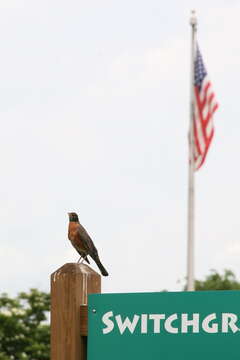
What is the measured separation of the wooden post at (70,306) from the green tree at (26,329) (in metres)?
19.4

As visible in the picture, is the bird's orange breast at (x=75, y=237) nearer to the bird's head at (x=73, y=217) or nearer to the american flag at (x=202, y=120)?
the bird's head at (x=73, y=217)

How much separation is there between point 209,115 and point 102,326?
16.7 metres

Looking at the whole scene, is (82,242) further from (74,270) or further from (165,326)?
(165,326)

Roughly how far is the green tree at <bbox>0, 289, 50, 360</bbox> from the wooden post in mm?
19371

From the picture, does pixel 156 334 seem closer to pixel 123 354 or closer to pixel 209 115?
pixel 123 354

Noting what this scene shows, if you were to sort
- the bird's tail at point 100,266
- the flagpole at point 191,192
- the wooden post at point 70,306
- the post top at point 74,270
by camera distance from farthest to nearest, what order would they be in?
1. the flagpole at point 191,192
2. the bird's tail at point 100,266
3. the post top at point 74,270
4. the wooden post at point 70,306

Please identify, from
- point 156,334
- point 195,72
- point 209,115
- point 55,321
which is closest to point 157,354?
point 156,334

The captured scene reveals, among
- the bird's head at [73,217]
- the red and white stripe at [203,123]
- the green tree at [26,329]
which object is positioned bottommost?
the bird's head at [73,217]

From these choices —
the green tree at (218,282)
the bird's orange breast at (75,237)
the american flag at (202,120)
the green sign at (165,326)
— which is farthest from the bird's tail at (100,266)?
the green tree at (218,282)

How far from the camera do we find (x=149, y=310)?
489 cm

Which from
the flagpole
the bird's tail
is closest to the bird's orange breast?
the bird's tail

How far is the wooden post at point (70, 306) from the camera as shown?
5.11m

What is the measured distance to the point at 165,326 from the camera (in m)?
4.85

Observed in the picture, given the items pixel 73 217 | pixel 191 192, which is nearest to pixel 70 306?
pixel 73 217
